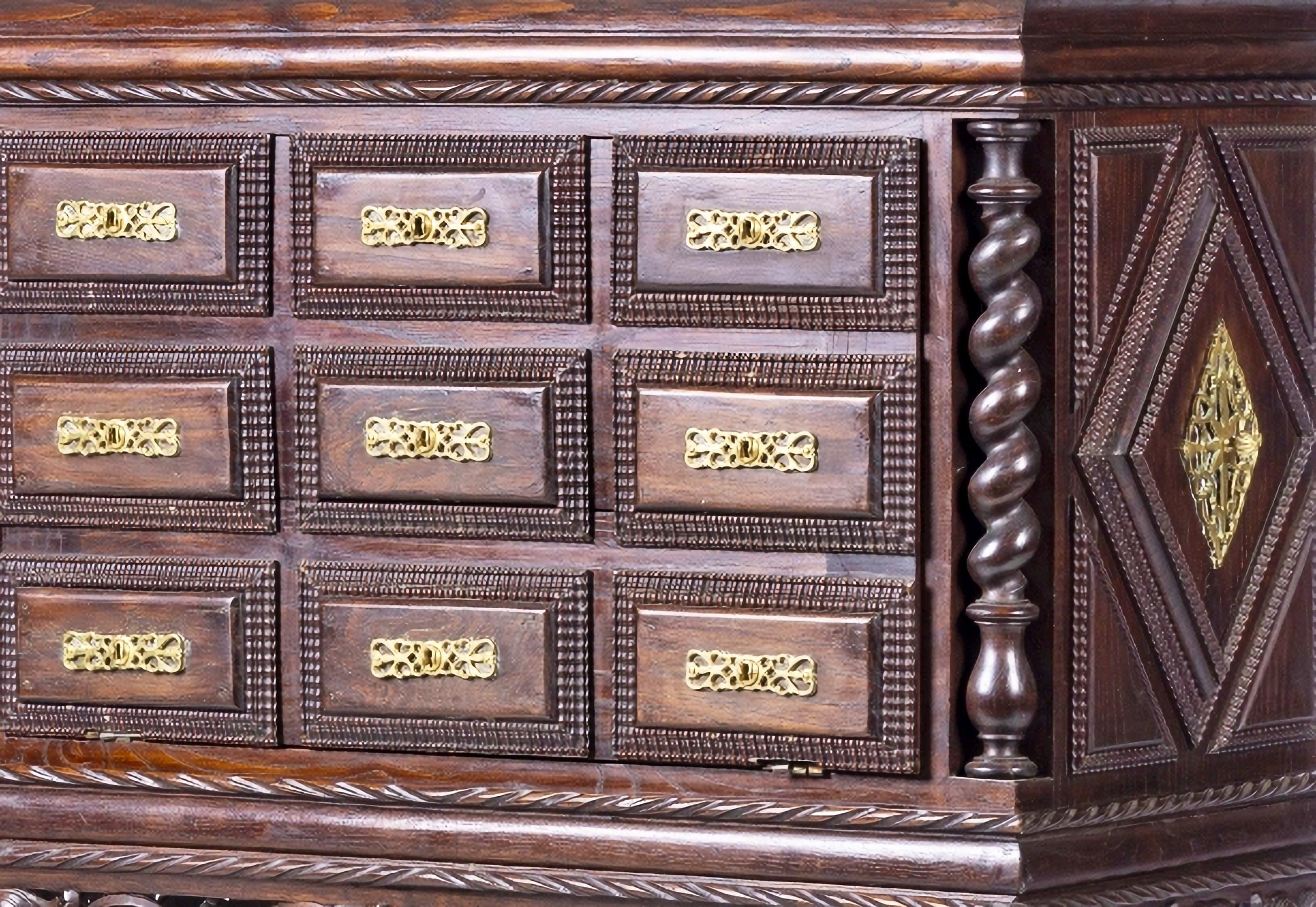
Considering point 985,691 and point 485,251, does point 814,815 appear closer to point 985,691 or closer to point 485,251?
point 985,691

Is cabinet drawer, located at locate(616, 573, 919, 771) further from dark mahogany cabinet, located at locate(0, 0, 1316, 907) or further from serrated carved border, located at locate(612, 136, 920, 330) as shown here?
serrated carved border, located at locate(612, 136, 920, 330)

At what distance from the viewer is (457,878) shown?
11.8 ft

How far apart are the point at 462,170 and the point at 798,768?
813 millimetres

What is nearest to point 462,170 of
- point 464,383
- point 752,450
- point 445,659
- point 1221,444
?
point 464,383

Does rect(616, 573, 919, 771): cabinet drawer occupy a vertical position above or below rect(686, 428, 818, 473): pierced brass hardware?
below

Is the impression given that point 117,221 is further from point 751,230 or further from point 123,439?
point 751,230

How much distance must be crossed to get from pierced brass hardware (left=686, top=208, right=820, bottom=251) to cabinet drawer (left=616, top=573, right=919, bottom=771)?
15.3 inches

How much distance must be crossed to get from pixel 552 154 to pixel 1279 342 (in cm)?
93

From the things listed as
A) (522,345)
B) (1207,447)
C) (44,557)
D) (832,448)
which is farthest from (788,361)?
(44,557)

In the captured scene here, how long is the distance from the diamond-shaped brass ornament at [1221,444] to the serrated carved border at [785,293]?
0.42 metres

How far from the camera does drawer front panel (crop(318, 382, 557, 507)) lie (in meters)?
3.50

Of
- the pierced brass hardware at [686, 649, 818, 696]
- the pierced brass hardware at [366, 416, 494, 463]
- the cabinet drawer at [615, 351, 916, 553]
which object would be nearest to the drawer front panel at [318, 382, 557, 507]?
the pierced brass hardware at [366, 416, 494, 463]

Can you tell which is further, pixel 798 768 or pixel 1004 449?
pixel 798 768

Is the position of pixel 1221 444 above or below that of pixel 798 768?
above
